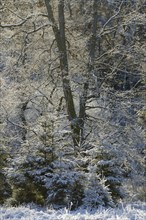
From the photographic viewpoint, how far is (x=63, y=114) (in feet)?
51.2

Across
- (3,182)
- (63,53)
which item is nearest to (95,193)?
(3,182)

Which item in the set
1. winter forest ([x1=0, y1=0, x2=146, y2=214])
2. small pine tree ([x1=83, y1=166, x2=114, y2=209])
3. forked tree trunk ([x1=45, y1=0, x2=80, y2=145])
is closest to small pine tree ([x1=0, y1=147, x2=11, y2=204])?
winter forest ([x1=0, y1=0, x2=146, y2=214])

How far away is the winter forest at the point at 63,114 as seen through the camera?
898cm

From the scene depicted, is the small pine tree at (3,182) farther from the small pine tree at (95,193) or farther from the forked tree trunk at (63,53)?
the forked tree trunk at (63,53)

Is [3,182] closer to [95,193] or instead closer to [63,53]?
[95,193]

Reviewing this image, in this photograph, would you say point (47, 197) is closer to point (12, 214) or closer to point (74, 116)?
point (12, 214)

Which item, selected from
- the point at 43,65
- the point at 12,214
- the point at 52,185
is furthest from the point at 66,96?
the point at 12,214

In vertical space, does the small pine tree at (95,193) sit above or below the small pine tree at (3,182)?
below

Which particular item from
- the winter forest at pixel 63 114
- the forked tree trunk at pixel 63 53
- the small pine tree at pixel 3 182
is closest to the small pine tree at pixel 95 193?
the winter forest at pixel 63 114

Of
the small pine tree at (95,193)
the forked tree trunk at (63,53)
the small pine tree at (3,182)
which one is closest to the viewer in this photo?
the small pine tree at (95,193)

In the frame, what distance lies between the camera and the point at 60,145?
962cm

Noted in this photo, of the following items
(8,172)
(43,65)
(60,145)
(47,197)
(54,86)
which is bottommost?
(47,197)

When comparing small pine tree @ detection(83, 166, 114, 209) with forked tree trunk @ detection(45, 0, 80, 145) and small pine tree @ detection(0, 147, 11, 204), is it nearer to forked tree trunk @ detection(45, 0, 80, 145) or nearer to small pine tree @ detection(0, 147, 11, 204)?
small pine tree @ detection(0, 147, 11, 204)

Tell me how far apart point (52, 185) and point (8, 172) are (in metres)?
1.09
